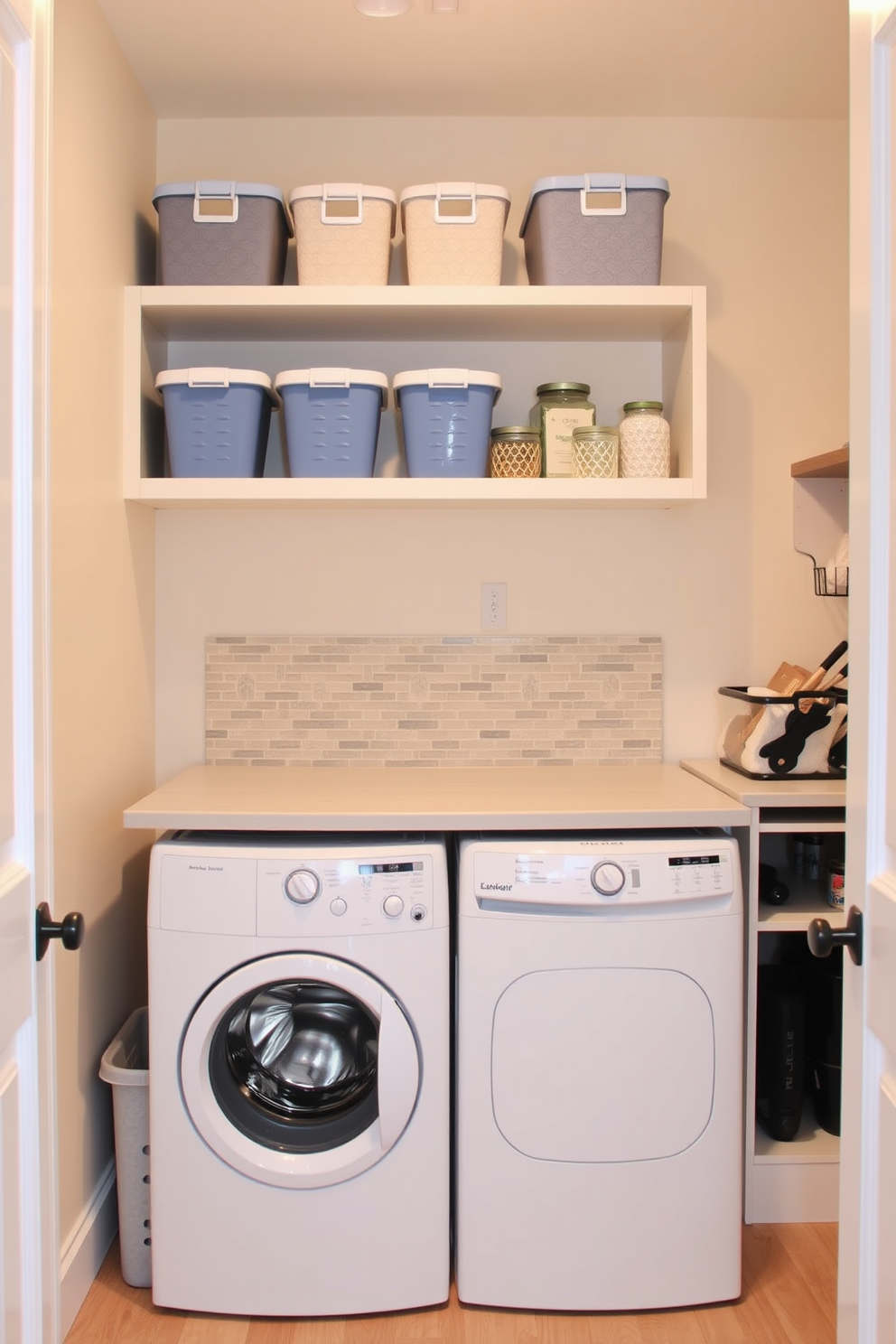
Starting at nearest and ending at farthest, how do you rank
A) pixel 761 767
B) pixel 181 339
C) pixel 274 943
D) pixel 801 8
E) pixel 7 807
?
pixel 7 807, pixel 274 943, pixel 801 8, pixel 761 767, pixel 181 339

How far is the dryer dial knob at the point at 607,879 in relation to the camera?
6.12 feet

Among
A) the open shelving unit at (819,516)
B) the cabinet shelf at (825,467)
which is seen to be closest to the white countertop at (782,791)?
the open shelving unit at (819,516)

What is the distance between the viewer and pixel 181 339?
2.51 m

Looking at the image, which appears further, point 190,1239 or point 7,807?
point 190,1239

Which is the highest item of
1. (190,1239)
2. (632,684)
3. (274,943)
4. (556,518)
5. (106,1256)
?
(556,518)

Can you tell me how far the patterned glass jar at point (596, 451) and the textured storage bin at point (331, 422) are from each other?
45cm

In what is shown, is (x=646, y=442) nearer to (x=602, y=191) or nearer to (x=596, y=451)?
(x=596, y=451)

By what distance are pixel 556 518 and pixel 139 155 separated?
1.27m

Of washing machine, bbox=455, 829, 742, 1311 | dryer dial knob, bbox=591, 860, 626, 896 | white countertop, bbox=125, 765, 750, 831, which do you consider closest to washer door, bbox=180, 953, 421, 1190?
washing machine, bbox=455, 829, 742, 1311

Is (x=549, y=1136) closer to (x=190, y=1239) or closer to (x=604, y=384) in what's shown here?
(x=190, y=1239)

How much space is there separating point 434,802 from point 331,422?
85cm

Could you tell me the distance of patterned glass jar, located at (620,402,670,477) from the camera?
2236mm

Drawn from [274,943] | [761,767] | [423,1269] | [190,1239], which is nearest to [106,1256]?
[190,1239]

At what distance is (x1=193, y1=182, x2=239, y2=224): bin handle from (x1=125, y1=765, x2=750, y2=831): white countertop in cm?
122
